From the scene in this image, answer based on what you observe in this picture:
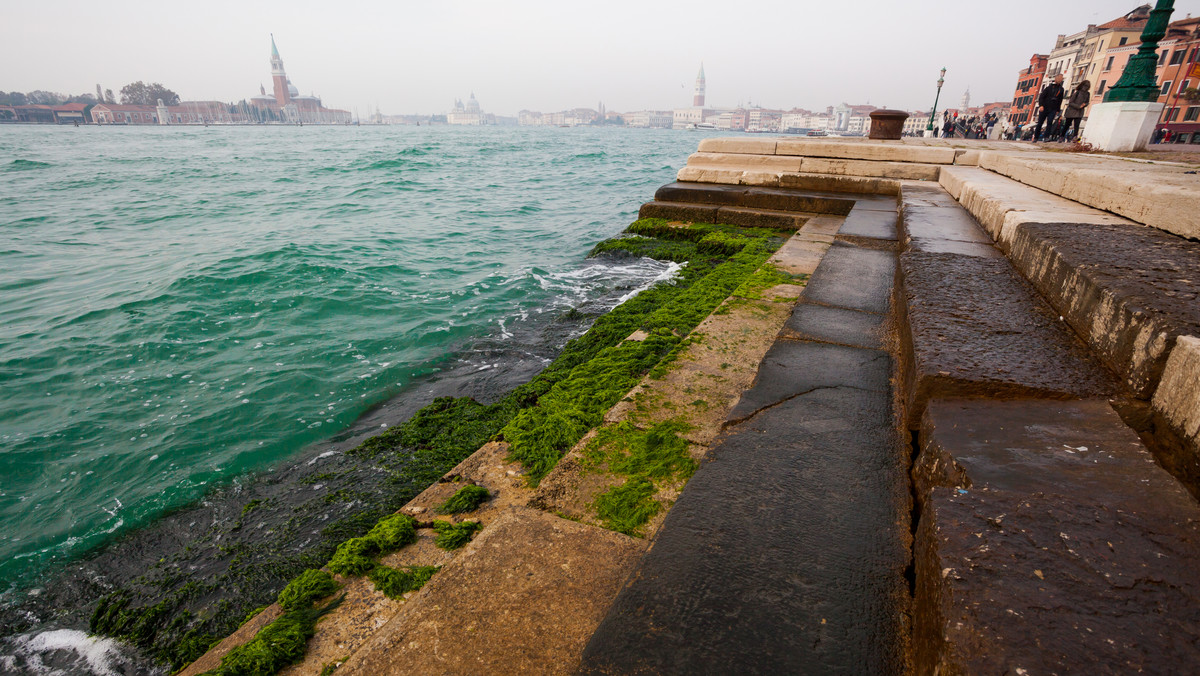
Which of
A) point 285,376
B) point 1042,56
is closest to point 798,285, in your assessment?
point 285,376

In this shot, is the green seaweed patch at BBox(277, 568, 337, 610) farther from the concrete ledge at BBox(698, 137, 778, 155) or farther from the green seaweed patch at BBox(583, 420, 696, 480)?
the concrete ledge at BBox(698, 137, 778, 155)

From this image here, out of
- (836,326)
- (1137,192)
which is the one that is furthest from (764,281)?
(1137,192)

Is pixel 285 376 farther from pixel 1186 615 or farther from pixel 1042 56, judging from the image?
pixel 1042 56

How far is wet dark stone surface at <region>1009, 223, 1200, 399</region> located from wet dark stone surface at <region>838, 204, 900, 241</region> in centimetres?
233

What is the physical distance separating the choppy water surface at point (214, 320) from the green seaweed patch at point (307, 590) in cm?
231

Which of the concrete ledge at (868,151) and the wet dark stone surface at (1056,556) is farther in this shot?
the concrete ledge at (868,151)

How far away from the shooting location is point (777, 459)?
181 cm

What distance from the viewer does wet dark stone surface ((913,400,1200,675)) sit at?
90cm

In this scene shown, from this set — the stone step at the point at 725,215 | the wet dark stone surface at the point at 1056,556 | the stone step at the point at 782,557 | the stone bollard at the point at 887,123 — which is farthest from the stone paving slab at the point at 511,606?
the stone bollard at the point at 887,123

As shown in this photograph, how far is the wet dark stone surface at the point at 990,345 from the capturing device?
1770mm

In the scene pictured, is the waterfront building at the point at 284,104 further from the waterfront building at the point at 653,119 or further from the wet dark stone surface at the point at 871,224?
the wet dark stone surface at the point at 871,224

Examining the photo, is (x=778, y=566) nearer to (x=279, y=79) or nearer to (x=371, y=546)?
(x=371, y=546)

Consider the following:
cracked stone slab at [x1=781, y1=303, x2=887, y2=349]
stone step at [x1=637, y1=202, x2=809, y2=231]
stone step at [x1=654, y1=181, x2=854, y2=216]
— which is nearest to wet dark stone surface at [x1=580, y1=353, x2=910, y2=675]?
cracked stone slab at [x1=781, y1=303, x2=887, y2=349]

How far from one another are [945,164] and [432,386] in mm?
8659
